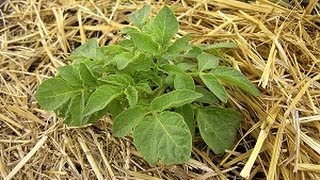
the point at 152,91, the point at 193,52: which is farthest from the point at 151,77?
the point at 193,52

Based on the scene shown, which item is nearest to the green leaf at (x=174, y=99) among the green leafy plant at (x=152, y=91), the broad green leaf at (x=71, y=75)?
the green leafy plant at (x=152, y=91)

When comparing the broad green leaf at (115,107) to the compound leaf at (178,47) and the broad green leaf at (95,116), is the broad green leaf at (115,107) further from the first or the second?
the compound leaf at (178,47)

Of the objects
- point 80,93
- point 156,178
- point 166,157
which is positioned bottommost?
point 156,178

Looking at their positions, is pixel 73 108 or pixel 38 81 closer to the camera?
pixel 73 108

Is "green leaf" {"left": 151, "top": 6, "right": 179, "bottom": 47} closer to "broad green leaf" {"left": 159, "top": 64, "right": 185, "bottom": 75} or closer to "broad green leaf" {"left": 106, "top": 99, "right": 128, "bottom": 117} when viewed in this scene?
"broad green leaf" {"left": 159, "top": 64, "right": 185, "bottom": 75}

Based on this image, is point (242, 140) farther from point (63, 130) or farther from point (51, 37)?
point (51, 37)

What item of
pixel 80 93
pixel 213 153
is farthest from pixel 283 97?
pixel 80 93

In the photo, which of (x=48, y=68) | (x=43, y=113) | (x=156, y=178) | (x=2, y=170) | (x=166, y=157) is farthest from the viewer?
(x=48, y=68)
